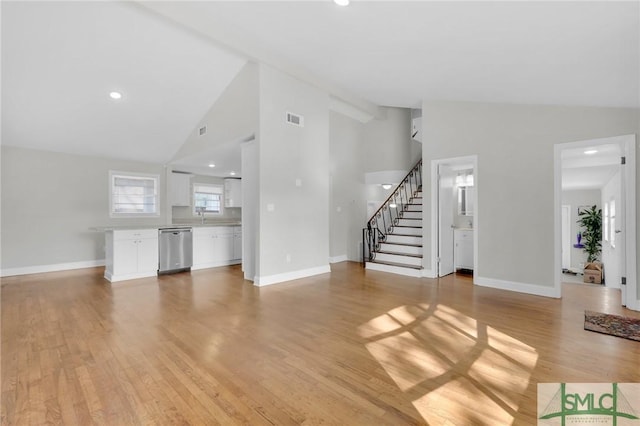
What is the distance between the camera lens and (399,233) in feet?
22.5

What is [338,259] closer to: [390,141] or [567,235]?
[390,141]

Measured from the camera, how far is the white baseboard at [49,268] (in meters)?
5.74

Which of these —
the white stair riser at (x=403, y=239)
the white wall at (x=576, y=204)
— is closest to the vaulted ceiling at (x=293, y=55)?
the white stair riser at (x=403, y=239)

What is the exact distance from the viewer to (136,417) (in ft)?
5.56

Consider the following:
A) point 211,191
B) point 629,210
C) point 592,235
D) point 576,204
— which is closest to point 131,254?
point 211,191

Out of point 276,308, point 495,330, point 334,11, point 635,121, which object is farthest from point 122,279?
point 635,121

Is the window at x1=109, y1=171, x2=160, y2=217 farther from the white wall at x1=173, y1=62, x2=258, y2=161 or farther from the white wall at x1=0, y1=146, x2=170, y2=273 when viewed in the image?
the white wall at x1=173, y1=62, x2=258, y2=161

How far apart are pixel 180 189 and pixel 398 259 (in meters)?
5.97

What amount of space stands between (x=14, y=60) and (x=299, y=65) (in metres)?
4.04

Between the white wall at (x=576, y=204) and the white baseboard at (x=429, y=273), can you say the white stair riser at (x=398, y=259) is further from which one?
the white wall at (x=576, y=204)

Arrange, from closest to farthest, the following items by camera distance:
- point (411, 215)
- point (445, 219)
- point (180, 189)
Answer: point (445, 219), point (411, 215), point (180, 189)

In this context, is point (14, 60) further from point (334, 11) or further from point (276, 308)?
point (276, 308)

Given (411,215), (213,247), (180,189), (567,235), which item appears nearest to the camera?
(213,247)

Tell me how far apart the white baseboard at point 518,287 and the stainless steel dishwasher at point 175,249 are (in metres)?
5.50
